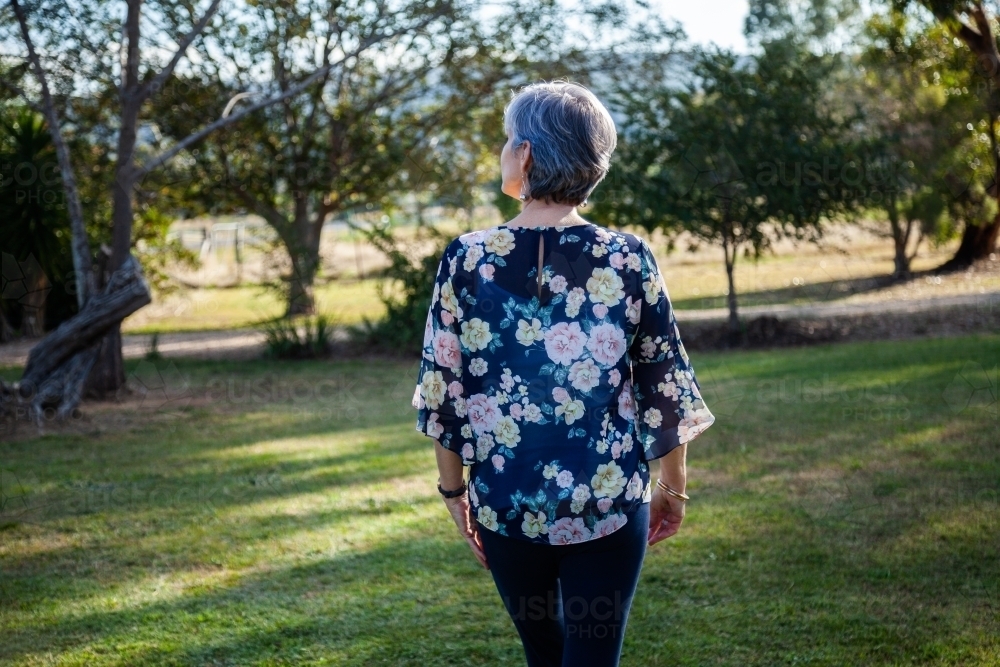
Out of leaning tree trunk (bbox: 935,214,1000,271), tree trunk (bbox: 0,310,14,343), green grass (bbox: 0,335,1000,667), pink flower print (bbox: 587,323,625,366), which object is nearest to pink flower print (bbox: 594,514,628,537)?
pink flower print (bbox: 587,323,625,366)

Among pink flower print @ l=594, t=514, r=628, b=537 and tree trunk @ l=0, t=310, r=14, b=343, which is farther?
tree trunk @ l=0, t=310, r=14, b=343

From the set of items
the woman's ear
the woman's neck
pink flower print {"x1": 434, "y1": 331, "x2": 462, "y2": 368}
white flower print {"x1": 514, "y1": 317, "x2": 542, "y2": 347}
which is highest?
the woman's ear

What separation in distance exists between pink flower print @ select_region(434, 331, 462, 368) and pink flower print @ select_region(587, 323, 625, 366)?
0.95 feet

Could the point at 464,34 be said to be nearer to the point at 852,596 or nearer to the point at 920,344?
the point at 920,344

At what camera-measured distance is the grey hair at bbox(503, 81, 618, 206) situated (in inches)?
79.0

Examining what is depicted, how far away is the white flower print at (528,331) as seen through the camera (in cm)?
196

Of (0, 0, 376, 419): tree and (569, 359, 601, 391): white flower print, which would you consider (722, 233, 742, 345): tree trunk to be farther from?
(569, 359, 601, 391): white flower print

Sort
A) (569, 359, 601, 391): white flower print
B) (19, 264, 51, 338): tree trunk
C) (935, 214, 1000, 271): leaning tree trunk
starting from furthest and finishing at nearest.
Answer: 1. (935, 214, 1000, 271): leaning tree trunk
2. (19, 264, 51, 338): tree trunk
3. (569, 359, 601, 391): white flower print

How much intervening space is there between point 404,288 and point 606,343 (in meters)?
9.83

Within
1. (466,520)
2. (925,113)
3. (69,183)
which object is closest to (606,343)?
(466,520)

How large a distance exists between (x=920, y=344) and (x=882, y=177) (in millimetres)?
1978

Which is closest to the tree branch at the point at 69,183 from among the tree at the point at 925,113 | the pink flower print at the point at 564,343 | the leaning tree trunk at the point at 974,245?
the pink flower print at the point at 564,343

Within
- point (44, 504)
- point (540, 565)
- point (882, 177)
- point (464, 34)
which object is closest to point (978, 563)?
Answer: point (540, 565)

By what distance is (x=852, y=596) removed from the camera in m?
3.71
